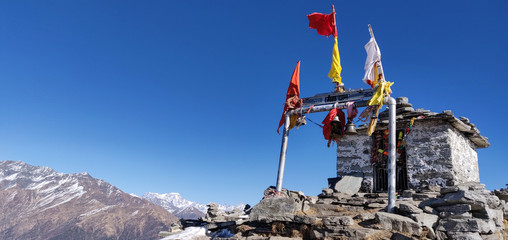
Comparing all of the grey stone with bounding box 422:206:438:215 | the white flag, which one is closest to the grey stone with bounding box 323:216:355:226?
the grey stone with bounding box 422:206:438:215

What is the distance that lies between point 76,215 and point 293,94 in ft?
501

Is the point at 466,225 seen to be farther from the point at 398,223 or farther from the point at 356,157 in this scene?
the point at 356,157

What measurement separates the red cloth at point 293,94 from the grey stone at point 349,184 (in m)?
4.39

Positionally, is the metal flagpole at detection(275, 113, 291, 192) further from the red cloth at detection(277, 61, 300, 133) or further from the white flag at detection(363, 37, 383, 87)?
the white flag at detection(363, 37, 383, 87)

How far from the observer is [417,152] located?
15.4m

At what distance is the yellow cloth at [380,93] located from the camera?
1058 centimetres

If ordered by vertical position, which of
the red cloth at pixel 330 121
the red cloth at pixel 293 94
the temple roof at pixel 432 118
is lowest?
the red cloth at pixel 330 121

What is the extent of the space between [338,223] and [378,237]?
1.12m

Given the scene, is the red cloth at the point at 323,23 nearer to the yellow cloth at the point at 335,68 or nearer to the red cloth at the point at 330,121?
the yellow cloth at the point at 335,68

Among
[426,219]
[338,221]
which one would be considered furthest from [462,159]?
[338,221]

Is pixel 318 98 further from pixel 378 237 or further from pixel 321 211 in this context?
pixel 378 237

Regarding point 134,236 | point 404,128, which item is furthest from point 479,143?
point 134,236

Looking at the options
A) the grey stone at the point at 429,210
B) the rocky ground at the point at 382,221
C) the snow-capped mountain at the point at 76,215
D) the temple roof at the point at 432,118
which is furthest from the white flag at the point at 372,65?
the snow-capped mountain at the point at 76,215

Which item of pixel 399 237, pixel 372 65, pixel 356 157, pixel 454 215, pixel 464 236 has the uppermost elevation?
pixel 372 65
